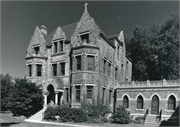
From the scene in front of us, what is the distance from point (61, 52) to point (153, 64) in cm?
2683

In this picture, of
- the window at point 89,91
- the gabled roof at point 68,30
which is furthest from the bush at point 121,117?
the gabled roof at point 68,30

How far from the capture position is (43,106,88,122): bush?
61.2 ft

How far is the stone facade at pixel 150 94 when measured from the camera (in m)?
22.6

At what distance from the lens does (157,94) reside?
2369cm

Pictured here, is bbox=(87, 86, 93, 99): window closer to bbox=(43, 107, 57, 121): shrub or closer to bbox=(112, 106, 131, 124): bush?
bbox=(112, 106, 131, 124): bush

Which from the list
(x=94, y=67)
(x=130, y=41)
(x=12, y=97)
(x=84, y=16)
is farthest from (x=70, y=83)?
(x=130, y=41)

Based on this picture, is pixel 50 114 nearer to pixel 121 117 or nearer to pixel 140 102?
pixel 121 117

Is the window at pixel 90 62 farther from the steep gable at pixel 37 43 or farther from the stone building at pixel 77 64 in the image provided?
the steep gable at pixel 37 43

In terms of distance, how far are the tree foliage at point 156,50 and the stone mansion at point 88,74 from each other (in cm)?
1336

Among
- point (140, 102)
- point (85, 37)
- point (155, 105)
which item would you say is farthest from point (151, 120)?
point (85, 37)

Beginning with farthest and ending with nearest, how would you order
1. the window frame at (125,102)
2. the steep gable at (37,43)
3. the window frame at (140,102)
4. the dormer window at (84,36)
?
1. the steep gable at (37,43)
2. the window frame at (125,102)
3. the window frame at (140,102)
4. the dormer window at (84,36)

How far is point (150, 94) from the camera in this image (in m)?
24.2

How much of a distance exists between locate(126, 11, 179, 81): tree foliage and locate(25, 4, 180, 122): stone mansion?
13363 millimetres

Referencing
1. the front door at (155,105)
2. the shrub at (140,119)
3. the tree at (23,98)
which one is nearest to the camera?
the tree at (23,98)
